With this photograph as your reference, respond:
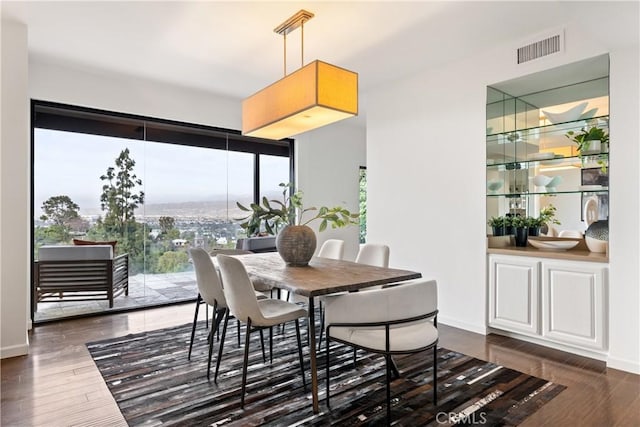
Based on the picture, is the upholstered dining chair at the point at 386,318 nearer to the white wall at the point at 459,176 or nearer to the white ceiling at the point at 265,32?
the white wall at the point at 459,176

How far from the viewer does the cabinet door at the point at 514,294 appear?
3336mm

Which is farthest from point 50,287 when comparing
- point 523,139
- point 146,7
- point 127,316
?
point 523,139

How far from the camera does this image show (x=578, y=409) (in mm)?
2264

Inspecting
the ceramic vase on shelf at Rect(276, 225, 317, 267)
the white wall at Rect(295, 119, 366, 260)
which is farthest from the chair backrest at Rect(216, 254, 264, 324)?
the white wall at Rect(295, 119, 366, 260)


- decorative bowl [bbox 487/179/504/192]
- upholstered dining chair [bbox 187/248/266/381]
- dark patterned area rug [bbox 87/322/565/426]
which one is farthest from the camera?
decorative bowl [bbox 487/179/504/192]

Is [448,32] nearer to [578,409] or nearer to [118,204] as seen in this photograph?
[578,409]

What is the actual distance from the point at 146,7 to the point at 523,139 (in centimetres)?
357

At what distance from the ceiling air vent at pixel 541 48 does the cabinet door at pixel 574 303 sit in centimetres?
181

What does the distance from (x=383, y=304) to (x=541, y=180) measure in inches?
103

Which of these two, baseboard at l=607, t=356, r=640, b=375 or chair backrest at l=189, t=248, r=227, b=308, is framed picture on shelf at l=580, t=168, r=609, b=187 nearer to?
baseboard at l=607, t=356, r=640, b=375

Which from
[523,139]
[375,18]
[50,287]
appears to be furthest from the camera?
[50,287]

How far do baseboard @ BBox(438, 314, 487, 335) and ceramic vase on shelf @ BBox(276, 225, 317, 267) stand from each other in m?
1.93

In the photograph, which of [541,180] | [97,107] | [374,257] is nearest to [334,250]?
[374,257]

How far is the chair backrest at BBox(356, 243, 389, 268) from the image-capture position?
11.0 ft
